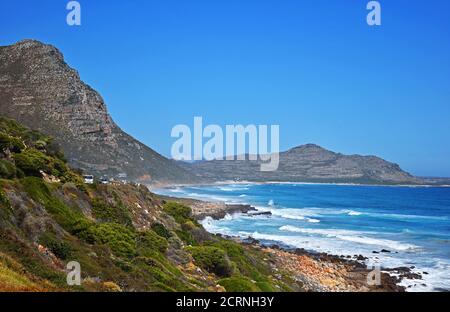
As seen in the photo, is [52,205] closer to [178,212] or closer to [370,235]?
[178,212]

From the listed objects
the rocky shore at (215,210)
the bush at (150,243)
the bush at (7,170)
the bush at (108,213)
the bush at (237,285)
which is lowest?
the rocky shore at (215,210)

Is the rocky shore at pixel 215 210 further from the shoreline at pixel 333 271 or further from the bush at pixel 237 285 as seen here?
the bush at pixel 237 285

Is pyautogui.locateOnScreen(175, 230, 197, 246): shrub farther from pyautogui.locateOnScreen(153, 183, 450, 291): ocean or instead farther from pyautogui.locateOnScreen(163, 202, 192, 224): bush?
pyautogui.locateOnScreen(153, 183, 450, 291): ocean

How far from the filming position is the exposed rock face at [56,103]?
296 ft

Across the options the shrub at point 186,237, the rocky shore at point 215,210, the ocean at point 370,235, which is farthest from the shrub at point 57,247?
the rocky shore at point 215,210

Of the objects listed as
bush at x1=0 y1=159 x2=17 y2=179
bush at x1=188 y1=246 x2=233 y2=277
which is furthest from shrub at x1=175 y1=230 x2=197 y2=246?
bush at x1=0 y1=159 x2=17 y2=179

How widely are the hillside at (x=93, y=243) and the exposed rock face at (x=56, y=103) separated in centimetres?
6314

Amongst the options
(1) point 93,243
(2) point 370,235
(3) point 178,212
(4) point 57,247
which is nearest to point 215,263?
(1) point 93,243

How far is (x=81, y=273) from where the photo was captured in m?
14.6

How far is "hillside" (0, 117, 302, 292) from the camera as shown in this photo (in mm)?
13500

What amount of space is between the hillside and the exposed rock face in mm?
63139

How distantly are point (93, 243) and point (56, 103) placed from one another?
85151 mm
